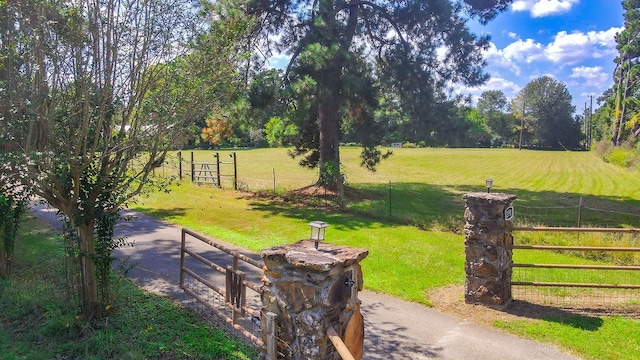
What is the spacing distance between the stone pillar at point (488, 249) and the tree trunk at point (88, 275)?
5.64 m

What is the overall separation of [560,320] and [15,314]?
792cm

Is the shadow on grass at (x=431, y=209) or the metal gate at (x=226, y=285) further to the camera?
the shadow on grass at (x=431, y=209)

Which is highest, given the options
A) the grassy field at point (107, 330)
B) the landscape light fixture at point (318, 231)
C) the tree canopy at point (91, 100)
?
the tree canopy at point (91, 100)

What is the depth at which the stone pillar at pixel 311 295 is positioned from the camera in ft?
11.0

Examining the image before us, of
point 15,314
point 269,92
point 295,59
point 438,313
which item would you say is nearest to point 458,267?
point 438,313

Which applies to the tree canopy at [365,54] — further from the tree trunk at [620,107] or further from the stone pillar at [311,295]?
the tree trunk at [620,107]

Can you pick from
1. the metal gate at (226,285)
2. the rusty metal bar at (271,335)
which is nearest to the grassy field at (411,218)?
the metal gate at (226,285)

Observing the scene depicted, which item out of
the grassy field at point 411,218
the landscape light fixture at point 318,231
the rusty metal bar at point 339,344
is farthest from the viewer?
the grassy field at point 411,218

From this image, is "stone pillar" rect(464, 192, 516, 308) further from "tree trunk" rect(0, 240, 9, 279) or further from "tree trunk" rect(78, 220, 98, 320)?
"tree trunk" rect(0, 240, 9, 279)

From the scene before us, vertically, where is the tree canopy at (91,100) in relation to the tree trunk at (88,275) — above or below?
above

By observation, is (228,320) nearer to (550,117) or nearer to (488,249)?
(488,249)

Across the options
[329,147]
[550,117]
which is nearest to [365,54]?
[329,147]

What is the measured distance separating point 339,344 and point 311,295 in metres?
0.45

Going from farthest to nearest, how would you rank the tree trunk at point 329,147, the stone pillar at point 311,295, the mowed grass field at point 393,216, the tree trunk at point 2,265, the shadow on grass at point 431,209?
the tree trunk at point 329,147 < the shadow on grass at point 431,209 < the mowed grass field at point 393,216 < the tree trunk at point 2,265 < the stone pillar at point 311,295
